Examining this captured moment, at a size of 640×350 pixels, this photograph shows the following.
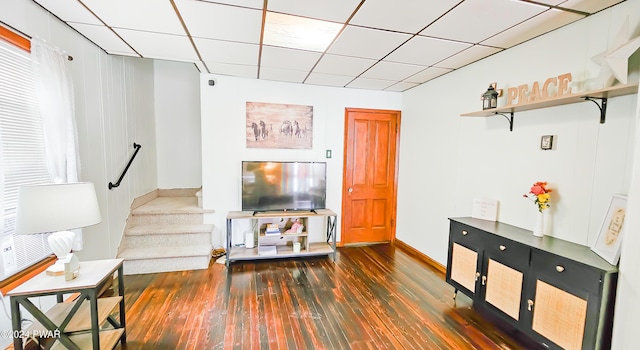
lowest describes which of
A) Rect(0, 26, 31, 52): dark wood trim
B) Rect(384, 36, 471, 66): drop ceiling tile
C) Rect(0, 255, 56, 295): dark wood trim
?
Rect(0, 255, 56, 295): dark wood trim

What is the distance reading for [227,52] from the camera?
9.30 feet

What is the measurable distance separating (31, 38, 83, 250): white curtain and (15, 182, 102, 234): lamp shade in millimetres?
439

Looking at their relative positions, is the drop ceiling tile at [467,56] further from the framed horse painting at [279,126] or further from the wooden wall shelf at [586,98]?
the framed horse painting at [279,126]

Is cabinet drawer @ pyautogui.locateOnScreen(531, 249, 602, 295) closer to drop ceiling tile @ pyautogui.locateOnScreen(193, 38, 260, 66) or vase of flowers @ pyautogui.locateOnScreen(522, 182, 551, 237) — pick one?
vase of flowers @ pyautogui.locateOnScreen(522, 182, 551, 237)

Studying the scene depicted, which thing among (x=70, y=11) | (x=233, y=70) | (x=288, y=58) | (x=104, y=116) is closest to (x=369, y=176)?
(x=288, y=58)

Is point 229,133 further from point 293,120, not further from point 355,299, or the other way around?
point 355,299

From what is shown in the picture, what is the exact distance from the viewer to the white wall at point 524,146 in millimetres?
1917

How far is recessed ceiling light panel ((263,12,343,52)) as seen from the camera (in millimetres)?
2150

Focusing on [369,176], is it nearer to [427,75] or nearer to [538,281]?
[427,75]

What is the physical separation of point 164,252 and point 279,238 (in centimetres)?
149

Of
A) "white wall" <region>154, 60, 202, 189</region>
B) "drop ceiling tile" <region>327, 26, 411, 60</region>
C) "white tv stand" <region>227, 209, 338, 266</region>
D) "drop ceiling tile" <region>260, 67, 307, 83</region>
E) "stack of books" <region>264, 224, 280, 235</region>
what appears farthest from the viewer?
"white wall" <region>154, 60, 202, 189</region>

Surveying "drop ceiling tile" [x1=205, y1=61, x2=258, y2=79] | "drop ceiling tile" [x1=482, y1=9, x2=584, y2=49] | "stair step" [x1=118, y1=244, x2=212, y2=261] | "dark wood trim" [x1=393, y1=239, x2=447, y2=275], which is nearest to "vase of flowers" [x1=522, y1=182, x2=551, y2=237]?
"drop ceiling tile" [x1=482, y1=9, x2=584, y2=49]

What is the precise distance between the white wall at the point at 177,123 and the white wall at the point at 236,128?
40.1 inches

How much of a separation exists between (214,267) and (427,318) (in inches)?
102
